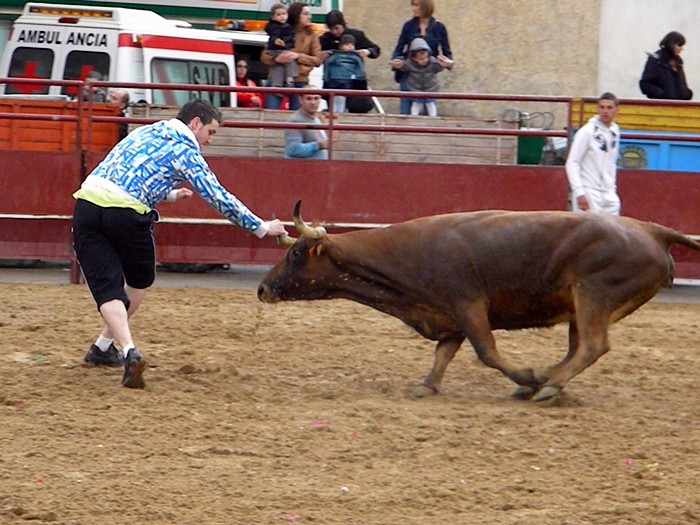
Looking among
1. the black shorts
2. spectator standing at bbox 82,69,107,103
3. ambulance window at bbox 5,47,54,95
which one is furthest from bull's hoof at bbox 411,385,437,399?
ambulance window at bbox 5,47,54,95

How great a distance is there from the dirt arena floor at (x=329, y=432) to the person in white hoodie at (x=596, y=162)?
1.33 meters

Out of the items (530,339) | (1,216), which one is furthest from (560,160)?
(1,216)

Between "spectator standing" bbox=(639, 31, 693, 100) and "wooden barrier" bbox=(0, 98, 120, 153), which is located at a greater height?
"spectator standing" bbox=(639, 31, 693, 100)

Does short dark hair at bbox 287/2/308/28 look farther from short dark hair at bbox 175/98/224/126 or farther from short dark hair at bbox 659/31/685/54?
short dark hair at bbox 175/98/224/126

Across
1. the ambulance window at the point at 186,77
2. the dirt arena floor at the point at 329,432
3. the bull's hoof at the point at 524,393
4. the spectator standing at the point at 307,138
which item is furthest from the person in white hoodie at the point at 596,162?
the ambulance window at the point at 186,77

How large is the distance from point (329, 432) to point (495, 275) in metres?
1.40

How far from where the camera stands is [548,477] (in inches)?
229

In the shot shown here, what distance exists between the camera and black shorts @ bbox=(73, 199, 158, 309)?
7.22 metres

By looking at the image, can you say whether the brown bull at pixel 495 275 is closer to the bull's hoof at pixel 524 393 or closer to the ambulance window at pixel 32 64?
the bull's hoof at pixel 524 393

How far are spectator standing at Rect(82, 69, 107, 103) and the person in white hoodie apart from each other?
408 cm

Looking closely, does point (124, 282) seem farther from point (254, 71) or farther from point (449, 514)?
point (254, 71)

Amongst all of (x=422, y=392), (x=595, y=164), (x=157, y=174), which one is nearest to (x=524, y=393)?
(x=422, y=392)

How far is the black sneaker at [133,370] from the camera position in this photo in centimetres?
721

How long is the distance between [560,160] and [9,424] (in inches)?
303
